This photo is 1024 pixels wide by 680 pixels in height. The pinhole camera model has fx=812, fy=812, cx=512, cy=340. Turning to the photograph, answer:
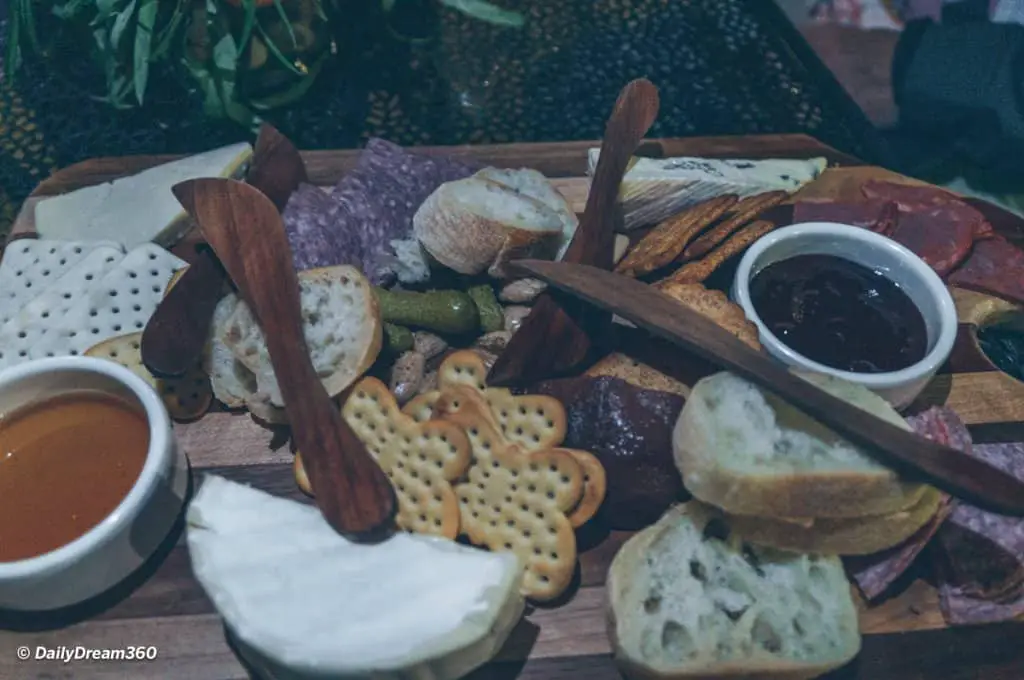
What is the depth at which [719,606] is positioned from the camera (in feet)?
4.50

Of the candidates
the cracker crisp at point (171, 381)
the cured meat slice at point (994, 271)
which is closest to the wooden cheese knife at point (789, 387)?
the cured meat slice at point (994, 271)

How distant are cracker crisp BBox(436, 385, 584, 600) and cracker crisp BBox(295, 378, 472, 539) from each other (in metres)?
0.03

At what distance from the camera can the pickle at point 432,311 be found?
168 centimetres

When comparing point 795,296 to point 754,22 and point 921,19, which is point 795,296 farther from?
point 921,19

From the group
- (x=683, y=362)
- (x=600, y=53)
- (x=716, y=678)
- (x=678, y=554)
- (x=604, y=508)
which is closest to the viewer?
(x=716, y=678)

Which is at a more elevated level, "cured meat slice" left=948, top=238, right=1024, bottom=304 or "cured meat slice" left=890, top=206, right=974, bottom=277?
"cured meat slice" left=890, top=206, right=974, bottom=277

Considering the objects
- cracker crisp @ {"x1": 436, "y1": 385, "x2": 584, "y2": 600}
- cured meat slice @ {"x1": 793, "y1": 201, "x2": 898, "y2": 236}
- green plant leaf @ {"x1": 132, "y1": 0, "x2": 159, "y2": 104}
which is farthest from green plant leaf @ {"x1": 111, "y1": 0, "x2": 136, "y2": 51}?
cured meat slice @ {"x1": 793, "y1": 201, "x2": 898, "y2": 236}

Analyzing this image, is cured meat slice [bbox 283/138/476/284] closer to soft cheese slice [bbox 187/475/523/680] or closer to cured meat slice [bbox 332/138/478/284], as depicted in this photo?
cured meat slice [bbox 332/138/478/284]

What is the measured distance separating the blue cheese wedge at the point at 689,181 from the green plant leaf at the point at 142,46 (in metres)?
1.07

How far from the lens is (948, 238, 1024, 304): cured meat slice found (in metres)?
1.86

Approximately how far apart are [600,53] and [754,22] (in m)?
0.45

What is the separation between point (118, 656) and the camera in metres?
1.42

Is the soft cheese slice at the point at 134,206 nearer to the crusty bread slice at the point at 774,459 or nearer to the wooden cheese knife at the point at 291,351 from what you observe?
the wooden cheese knife at the point at 291,351

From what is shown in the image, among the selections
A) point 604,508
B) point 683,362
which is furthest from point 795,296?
point 604,508
